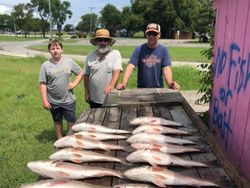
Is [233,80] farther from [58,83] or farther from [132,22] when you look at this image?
[132,22]

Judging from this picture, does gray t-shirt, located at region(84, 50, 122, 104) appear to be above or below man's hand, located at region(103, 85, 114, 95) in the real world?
above

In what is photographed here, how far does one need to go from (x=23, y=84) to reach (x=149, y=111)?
942cm

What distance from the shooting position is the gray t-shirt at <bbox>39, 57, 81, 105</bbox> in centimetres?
605

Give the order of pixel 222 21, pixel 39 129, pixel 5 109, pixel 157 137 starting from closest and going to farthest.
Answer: pixel 157 137
pixel 222 21
pixel 39 129
pixel 5 109

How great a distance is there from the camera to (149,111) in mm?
4848

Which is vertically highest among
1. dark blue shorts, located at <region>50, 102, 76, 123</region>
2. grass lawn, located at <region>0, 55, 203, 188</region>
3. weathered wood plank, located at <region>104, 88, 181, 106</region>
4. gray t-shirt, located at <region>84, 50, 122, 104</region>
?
gray t-shirt, located at <region>84, 50, 122, 104</region>

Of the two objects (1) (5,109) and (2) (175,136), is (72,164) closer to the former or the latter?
(2) (175,136)

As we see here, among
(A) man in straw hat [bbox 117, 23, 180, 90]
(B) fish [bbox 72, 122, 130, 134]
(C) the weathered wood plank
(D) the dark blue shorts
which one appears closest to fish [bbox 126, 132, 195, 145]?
(B) fish [bbox 72, 122, 130, 134]

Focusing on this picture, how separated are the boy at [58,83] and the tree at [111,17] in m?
86.8

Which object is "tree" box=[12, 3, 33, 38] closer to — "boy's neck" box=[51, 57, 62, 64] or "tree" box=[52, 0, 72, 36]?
"tree" box=[52, 0, 72, 36]

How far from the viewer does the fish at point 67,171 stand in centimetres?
282

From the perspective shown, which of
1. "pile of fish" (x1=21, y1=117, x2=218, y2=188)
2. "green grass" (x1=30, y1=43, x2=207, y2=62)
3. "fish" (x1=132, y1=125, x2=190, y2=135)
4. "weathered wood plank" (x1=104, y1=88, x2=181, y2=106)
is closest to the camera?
"pile of fish" (x1=21, y1=117, x2=218, y2=188)

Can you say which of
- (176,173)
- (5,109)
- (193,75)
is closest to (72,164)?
(176,173)

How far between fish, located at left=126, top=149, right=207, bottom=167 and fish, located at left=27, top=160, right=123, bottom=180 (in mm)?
233
